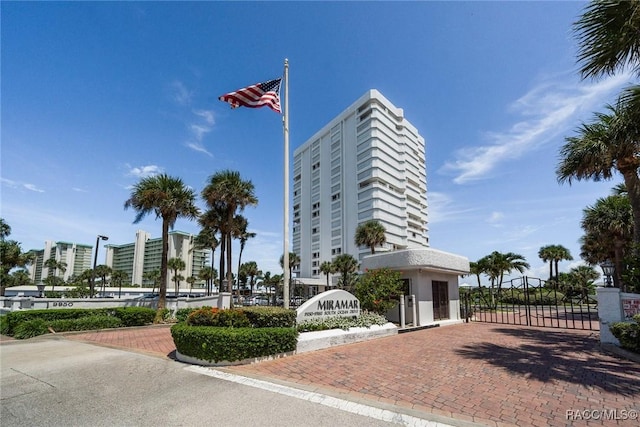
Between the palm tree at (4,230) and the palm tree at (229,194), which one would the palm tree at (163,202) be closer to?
the palm tree at (229,194)

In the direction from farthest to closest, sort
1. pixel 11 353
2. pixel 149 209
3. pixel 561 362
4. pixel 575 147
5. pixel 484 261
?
pixel 484 261 → pixel 149 209 → pixel 575 147 → pixel 11 353 → pixel 561 362

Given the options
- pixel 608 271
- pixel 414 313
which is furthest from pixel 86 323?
pixel 608 271

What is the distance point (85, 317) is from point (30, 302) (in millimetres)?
3312

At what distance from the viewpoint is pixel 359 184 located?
66.2 metres

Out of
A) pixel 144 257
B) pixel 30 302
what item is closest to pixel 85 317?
pixel 30 302

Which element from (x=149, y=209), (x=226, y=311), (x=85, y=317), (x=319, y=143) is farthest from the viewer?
(x=319, y=143)

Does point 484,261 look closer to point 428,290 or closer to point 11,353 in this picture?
point 428,290

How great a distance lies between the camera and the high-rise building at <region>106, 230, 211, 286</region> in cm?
11781

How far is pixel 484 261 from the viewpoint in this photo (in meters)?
42.4

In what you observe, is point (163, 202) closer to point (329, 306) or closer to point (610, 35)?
point (329, 306)

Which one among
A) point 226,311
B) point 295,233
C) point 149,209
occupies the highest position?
point 295,233

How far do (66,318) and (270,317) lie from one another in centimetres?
1189

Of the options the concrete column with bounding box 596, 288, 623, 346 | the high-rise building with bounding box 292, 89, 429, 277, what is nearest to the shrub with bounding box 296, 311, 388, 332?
the concrete column with bounding box 596, 288, 623, 346

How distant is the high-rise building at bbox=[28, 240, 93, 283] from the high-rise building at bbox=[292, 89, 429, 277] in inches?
3737
